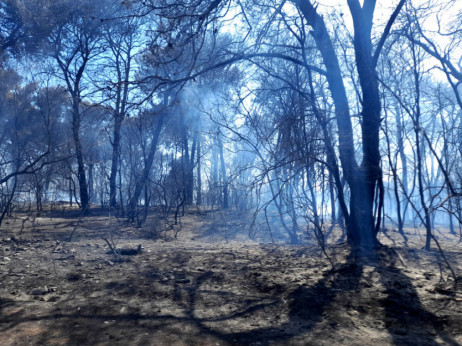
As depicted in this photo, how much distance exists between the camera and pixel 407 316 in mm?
3455

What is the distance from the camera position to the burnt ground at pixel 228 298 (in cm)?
321

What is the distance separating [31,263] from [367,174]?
4549 millimetres

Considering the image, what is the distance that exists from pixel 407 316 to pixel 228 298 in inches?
62.2

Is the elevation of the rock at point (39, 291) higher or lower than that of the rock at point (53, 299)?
higher

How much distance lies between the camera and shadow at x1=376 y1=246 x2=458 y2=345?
3.04 meters

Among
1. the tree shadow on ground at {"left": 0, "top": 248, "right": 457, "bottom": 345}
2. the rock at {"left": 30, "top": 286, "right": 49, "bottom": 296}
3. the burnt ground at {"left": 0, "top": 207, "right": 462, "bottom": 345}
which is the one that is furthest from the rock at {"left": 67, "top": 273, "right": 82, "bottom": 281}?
the tree shadow on ground at {"left": 0, "top": 248, "right": 457, "bottom": 345}

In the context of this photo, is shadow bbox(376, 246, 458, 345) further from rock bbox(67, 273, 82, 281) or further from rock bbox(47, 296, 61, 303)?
rock bbox(67, 273, 82, 281)

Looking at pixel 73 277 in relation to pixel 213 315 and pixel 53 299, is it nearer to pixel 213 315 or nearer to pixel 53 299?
pixel 53 299

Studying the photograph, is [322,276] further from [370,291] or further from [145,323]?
[145,323]

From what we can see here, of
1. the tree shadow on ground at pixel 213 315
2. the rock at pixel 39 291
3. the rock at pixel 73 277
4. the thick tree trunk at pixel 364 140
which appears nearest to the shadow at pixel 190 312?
the tree shadow on ground at pixel 213 315

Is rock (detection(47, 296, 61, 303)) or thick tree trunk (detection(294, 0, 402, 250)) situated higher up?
thick tree trunk (detection(294, 0, 402, 250))

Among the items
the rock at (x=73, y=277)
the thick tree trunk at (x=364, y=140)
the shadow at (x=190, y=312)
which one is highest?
the thick tree trunk at (x=364, y=140)

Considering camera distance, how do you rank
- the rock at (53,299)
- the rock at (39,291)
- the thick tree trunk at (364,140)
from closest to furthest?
the rock at (53,299) → the rock at (39,291) → the thick tree trunk at (364,140)

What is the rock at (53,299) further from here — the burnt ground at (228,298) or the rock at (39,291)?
the rock at (39,291)
